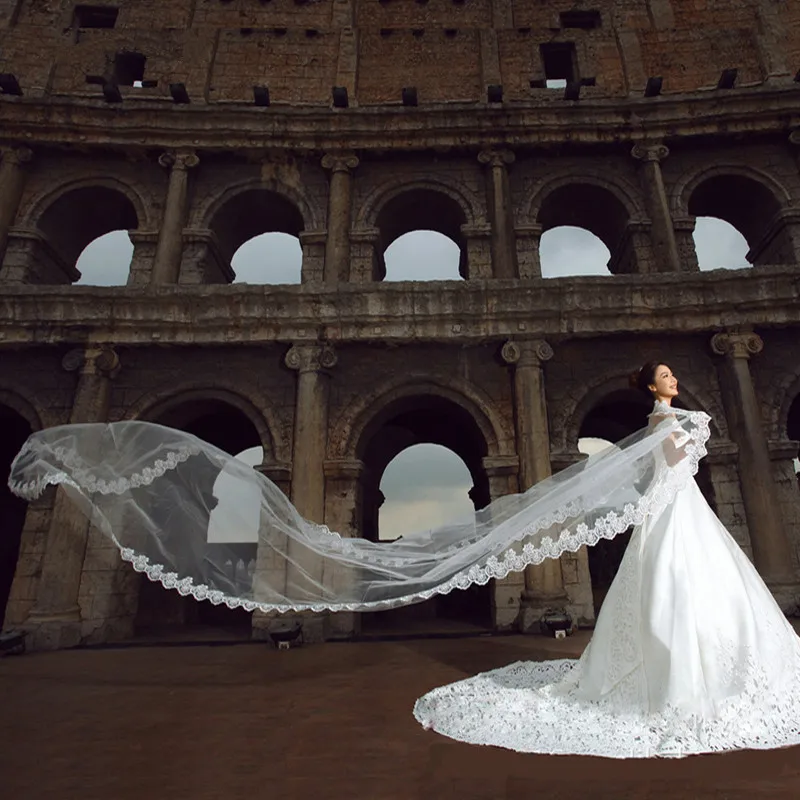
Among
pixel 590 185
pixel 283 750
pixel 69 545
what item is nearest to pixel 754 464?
pixel 590 185

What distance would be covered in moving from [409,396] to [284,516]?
5333 mm

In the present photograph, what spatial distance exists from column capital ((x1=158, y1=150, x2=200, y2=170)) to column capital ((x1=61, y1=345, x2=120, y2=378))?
451 cm

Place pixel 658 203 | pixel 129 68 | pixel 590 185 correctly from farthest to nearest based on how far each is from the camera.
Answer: pixel 129 68
pixel 590 185
pixel 658 203

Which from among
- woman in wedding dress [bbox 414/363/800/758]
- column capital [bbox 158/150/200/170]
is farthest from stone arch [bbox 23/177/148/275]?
woman in wedding dress [bbox 414/363/800/758]

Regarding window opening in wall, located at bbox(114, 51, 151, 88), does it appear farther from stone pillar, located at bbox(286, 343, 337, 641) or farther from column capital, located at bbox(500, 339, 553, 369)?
column capital, located at bbox(500, 339, 553, 369)

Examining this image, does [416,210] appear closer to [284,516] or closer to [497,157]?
[497,157]

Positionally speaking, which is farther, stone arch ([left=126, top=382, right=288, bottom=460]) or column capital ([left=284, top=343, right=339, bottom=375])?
stone arch ([left=126, top=382, right=288, bottom=460])

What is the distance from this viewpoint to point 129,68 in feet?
44.9

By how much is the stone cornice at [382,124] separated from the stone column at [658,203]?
1.12 ft

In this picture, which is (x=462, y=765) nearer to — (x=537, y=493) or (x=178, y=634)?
(x=537, y=493)

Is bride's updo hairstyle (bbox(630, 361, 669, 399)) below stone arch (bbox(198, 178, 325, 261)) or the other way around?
below

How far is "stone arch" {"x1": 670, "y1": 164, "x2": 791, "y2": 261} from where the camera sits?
445 inches

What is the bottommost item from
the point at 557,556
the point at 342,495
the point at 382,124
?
the point at 557,556

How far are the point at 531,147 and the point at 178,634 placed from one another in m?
11.8
